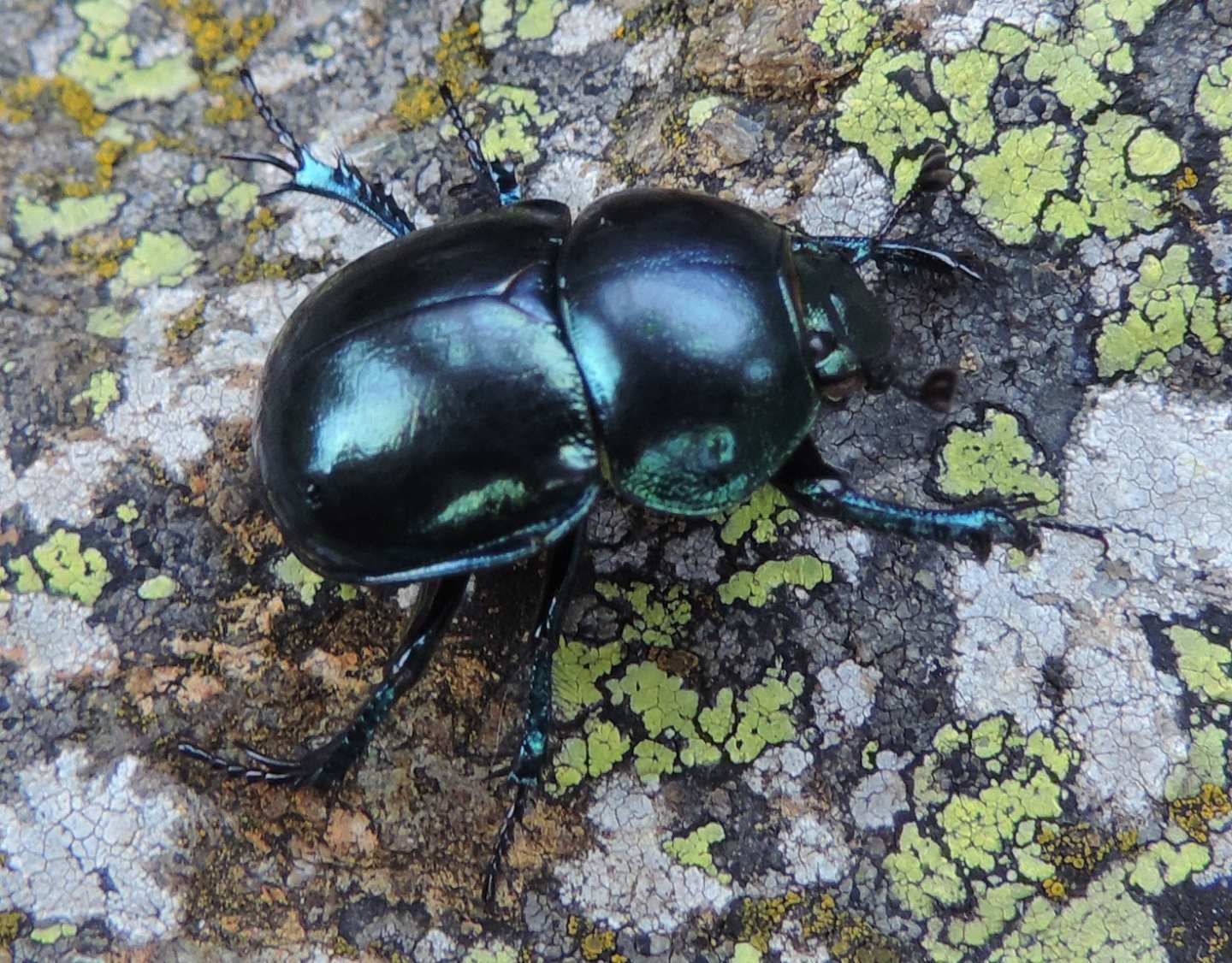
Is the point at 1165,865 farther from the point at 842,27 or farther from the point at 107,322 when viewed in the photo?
the point at 107,322

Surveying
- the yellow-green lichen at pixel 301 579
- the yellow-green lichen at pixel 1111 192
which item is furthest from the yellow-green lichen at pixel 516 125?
the yellow-green lichen at pixel 1111 192

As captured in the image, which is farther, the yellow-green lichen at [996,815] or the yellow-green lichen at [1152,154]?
the yellow-green lichen at [1152,154]

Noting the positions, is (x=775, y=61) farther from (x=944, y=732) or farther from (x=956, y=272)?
(x=944, y=732)

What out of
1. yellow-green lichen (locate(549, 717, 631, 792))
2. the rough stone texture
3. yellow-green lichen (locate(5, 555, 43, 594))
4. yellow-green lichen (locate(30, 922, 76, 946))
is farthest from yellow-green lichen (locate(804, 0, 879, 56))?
yellow-green lichen (locate(30, 922, 76, 946))

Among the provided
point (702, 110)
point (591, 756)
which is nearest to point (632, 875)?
point (591, 756)

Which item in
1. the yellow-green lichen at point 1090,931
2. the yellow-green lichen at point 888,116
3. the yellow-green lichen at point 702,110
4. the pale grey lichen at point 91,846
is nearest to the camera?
the yellow-green lichen at point 1090,931

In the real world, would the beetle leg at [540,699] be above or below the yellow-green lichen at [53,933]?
above

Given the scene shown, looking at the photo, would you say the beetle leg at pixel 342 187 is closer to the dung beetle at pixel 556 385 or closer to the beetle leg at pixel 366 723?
the dung beetle at pixel 556 385
